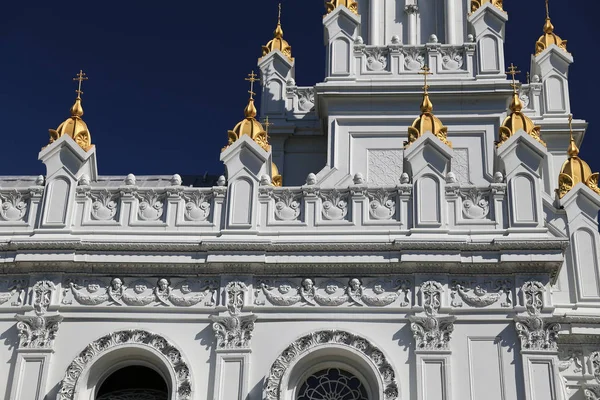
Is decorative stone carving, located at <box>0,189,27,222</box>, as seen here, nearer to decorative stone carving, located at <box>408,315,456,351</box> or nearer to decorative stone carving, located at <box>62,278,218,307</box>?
decorative stone carving, located at <box>62,278,218,307</box>

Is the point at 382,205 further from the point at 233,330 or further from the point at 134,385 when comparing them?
the point at 134,385

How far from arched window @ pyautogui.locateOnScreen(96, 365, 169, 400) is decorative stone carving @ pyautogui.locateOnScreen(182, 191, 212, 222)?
3527mm

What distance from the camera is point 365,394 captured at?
22.2 metres

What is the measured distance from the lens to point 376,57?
3197cm

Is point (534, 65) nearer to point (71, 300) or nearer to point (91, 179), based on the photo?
point (91, 179)

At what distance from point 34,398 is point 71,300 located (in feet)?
7.41

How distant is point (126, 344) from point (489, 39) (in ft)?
50.0

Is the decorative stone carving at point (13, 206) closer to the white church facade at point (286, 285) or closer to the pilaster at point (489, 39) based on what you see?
the white church facade at point (286, 285)

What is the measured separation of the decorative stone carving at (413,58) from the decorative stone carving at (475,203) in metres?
8.62

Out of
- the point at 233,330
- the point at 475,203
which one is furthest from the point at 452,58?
the point at 233,330

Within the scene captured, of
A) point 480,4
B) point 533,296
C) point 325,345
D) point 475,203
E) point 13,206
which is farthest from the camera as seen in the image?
point 480,4

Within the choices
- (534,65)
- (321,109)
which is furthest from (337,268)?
(534,65)

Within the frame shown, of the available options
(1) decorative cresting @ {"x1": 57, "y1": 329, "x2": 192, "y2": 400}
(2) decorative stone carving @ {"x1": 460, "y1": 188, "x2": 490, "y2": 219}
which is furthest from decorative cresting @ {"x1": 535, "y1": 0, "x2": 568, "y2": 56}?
(1) decorative cresting @ {"x1": 57, "y1": 329, "x2": 192, "y2": 400}

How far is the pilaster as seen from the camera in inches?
1230
